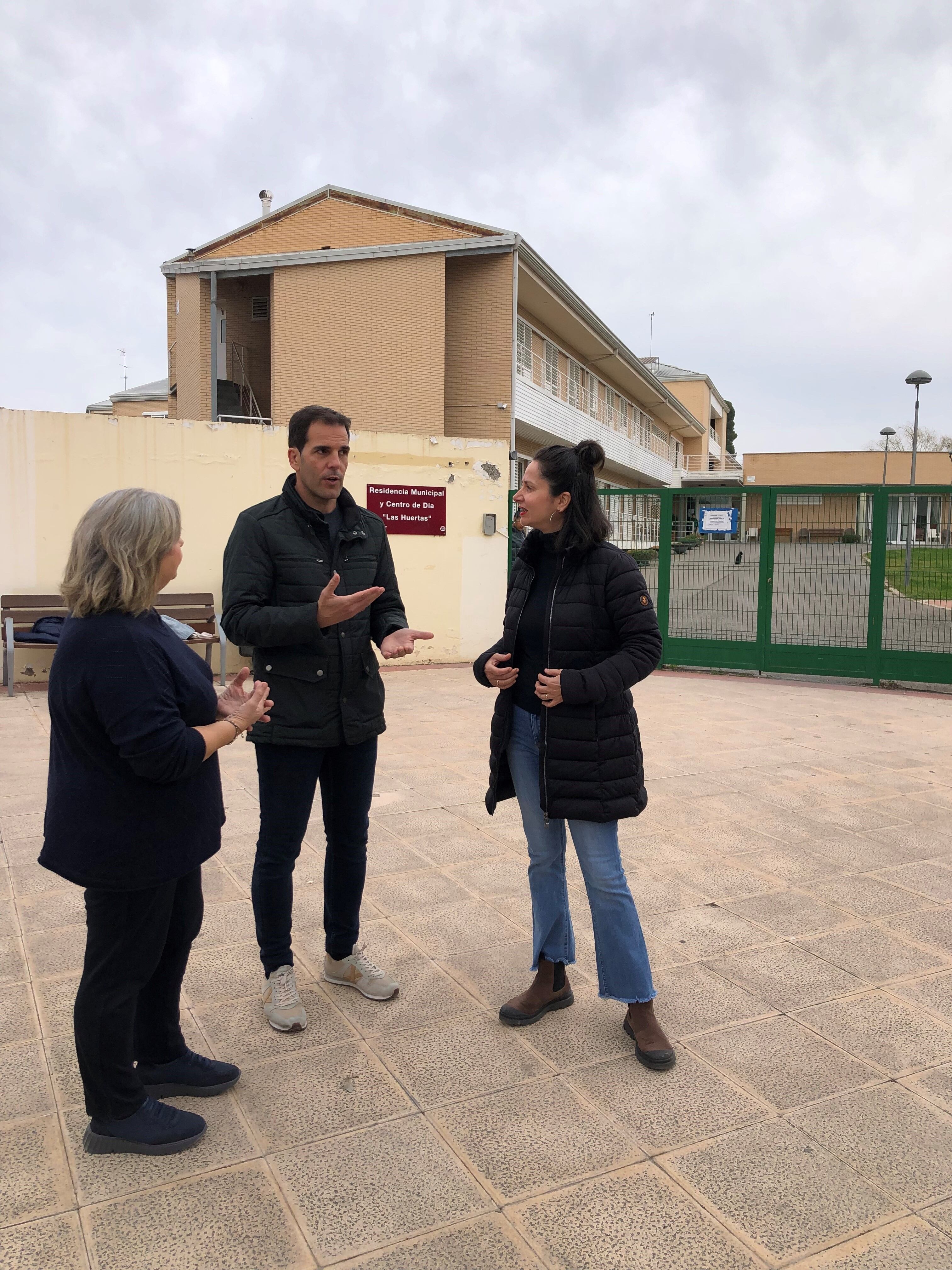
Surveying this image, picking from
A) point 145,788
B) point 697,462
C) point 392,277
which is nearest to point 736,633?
point 145,788

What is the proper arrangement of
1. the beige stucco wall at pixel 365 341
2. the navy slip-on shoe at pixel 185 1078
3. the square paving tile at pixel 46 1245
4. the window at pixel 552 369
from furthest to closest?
the window at pixel 552 369 < the beige stucco wall at pixel 365 341 < the navy slip-on shoe at pixel 185 1078 < the square paving tile at pixel 46 1245

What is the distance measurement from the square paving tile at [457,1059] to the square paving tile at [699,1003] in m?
0.52

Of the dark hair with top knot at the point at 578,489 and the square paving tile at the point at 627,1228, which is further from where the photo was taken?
the dark hair with top knot at the point at 578,489

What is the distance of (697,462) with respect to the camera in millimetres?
57000

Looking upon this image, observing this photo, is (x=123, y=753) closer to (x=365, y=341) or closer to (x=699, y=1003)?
(x=699, y=1003)

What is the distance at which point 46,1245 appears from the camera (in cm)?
208

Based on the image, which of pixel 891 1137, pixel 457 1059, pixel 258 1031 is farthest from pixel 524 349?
pixel 891 1137

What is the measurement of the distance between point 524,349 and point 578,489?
65.9ft

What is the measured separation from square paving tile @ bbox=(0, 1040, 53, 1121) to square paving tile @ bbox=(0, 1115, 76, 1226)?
5 cm

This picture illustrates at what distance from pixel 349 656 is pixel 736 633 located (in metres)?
8.76

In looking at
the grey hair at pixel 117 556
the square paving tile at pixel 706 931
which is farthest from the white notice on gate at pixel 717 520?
the grey hair at pixel 117 556

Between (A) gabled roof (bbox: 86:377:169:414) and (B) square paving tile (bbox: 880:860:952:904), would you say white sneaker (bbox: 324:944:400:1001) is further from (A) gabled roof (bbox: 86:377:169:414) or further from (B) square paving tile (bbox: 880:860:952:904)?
(A) gabled roof (bbox: 86:377:169:414)

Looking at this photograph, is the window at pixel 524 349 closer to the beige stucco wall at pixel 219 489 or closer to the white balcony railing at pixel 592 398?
the white balcony railing at pixel 592 398

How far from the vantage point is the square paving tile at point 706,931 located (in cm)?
373
